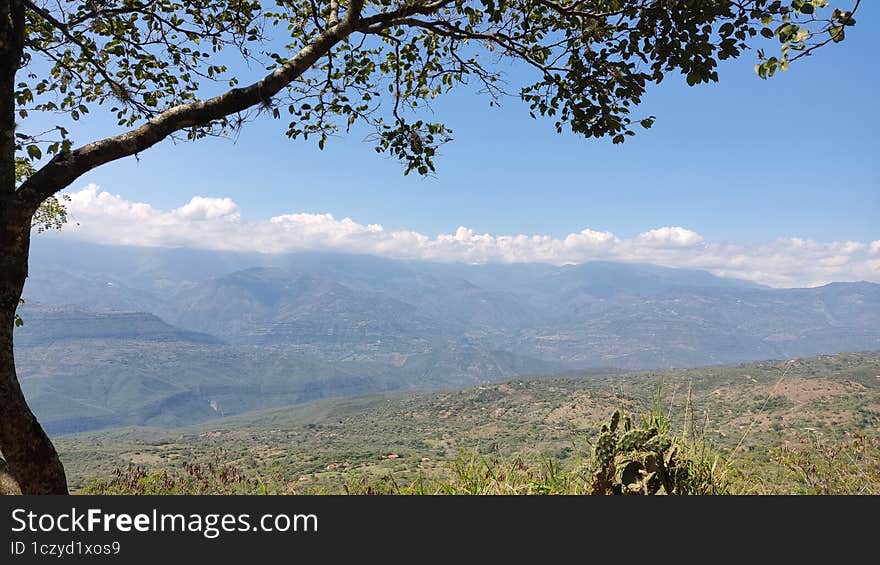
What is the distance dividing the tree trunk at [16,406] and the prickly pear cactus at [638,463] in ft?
13.7

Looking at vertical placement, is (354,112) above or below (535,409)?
above

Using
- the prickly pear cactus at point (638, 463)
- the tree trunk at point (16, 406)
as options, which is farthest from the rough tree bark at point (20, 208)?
the prickly pear cactus at point (638, 463)

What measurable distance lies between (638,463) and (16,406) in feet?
15.3

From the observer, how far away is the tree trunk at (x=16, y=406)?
3549 millimetres

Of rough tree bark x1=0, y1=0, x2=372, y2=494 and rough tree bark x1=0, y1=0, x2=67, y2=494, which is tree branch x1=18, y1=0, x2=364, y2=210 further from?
rough tree bark x1=0, y1=0, x2=67, y2=494

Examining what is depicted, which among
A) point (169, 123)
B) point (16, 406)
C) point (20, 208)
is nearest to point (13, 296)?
point (20, 208)

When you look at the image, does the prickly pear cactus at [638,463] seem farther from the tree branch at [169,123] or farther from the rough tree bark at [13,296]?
the tree branch at [169,123]

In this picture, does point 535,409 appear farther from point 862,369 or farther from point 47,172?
point 47,172

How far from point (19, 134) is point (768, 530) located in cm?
676

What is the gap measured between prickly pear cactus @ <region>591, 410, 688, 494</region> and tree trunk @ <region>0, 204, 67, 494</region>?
4.16m

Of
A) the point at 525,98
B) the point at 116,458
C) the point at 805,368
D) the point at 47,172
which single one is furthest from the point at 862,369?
the point at 116,458

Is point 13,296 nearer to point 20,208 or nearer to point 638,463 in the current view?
point 20,208

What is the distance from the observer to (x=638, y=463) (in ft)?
13.6

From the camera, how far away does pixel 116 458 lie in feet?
242
